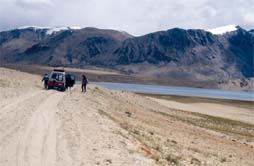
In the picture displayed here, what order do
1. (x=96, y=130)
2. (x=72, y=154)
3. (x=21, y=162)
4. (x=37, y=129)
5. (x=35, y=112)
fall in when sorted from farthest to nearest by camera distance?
(x=35, y=112)
(x=96, y=130)
(x=37, y=129)
(x=72, y=154)
(x=21, y=162)

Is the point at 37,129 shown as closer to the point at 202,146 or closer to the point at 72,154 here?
the point at 72,154

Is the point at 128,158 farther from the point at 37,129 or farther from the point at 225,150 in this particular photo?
the point at 225,150

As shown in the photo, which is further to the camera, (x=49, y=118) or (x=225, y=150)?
(x=225, y=150)

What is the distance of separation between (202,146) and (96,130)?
10386mm

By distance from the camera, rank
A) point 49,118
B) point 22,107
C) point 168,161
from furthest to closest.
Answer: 1. point 22,107
2. point 49,118
3. point 168,161

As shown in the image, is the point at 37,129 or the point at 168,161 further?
the point at 37,129

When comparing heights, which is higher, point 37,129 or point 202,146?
point 37,129

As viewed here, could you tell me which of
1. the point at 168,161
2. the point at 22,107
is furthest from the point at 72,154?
the point at 22,107

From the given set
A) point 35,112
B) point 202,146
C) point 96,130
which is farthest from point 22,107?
point 202,146

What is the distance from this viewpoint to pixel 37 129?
22656 mm

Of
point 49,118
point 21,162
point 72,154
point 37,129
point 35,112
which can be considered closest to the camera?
point 21,162

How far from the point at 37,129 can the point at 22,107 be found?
9844 millimetres

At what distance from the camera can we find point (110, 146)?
2048cm

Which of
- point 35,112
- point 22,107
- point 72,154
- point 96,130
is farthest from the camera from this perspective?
point 22,107
